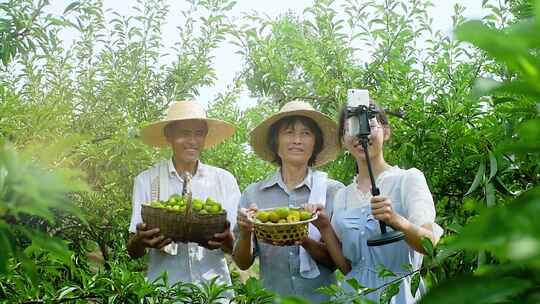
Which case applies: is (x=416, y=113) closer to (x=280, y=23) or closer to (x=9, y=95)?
(x=280, y=23)

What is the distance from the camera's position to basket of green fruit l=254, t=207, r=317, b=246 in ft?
7.08

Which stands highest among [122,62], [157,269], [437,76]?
[122,62]

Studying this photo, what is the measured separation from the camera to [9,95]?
335 centimetres

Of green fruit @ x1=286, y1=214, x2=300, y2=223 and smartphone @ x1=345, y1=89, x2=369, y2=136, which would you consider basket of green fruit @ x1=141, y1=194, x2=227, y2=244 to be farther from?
smartphone @ x1=345, y1=89, x2=369, y2=136

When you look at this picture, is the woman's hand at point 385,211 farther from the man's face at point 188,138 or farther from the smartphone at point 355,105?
the man's face at point 188,138

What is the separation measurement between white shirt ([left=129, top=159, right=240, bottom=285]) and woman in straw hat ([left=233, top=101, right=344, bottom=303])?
0.18 meters

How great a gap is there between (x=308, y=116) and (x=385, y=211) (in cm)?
88

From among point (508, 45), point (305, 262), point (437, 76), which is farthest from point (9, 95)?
point (508, 45)

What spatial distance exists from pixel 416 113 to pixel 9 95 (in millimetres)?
2053

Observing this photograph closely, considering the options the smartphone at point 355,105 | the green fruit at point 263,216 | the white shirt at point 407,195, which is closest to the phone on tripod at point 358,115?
the smartphone at point 355,105

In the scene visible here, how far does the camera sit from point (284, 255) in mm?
2508

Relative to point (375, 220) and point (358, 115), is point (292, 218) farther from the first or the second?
point (358, 115)

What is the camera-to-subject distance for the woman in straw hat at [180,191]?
2627 millimetres

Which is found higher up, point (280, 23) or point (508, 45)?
point (280, 23)
